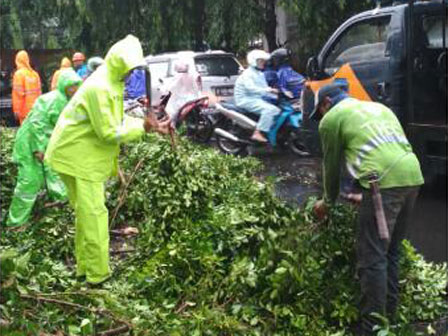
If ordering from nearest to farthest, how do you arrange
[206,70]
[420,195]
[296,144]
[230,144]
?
[420,195] < [296,144] < [230,144] < [206,70]

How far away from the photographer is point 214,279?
4453 millimetres

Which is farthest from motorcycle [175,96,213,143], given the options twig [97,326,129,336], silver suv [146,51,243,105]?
twig [97,326,129,336]

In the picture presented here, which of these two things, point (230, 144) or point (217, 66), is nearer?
point (230, 144)

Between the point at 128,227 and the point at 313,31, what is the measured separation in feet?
35.6

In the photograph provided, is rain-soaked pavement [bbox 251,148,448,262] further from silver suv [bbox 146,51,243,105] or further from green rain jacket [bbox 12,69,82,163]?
silver suv [bbox 146,51,243,105]

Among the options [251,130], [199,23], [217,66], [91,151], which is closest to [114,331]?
[91,151]

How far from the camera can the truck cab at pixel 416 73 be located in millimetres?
7277

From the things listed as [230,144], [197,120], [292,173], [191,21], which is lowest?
[292,173]

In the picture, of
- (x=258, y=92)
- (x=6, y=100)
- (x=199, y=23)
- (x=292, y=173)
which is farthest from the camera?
(x=199, y=23)

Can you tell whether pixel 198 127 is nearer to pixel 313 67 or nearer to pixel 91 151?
pixel 313 67

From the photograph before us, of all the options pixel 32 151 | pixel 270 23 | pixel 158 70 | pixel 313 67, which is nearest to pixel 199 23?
pixel 270 23

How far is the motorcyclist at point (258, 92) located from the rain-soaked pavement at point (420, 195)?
1.91ft

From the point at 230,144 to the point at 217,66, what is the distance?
142 inches

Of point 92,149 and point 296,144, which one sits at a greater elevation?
point 92,149
